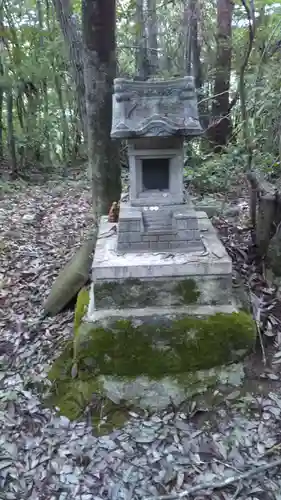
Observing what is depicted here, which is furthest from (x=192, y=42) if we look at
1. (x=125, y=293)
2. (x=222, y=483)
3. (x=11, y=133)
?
(x=222, y=483)

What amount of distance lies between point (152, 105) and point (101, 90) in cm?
171

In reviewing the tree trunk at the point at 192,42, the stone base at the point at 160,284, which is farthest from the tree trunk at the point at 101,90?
the tree trunk at the point at 192,42

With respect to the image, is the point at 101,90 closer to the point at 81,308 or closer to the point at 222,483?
the point at 81,308

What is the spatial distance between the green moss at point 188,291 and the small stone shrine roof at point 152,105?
1205mm

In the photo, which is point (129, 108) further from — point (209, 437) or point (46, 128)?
point (46, 128)

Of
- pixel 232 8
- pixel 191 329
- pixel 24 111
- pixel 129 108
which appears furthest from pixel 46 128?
pixel 191 329

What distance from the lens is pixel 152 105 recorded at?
11.4 ft

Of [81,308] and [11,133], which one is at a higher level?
[11,133]

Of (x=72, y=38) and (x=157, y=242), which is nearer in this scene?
(x=157, y=242)

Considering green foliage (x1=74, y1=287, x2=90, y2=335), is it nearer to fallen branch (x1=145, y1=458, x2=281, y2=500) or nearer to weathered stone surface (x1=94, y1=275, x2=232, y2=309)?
weathered stone surface (x1=94, y1=275, x2=232, y2=309)

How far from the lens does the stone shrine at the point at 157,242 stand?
11.3 feet

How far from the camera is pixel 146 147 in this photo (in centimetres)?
352

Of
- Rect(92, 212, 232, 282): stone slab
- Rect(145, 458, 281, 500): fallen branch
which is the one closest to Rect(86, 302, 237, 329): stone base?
Rect(92, 212, 232, 282): stone slab

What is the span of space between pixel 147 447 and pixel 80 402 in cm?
68
